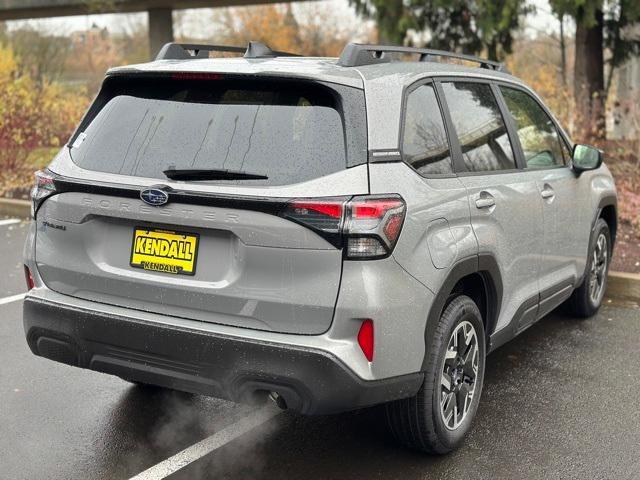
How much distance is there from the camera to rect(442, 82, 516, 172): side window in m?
4.08

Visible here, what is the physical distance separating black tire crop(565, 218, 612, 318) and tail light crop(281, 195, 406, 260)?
121 inches

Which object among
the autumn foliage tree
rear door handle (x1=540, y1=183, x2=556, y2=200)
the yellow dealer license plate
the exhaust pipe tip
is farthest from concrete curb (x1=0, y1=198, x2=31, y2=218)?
the exhaust pipe tip

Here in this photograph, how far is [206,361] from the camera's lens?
3225 mm

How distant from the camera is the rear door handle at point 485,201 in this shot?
393cm

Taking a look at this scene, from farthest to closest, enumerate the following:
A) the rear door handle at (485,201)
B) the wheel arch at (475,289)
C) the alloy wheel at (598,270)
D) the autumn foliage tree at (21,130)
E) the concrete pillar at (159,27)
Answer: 1. the concrete pillar at (159,27)
2. the autumn foliage tree at (21,130)
3. the alloy wheel at (598,270)
4. the rear door handle at (485,201)
5. the wheel arch at (475,289)

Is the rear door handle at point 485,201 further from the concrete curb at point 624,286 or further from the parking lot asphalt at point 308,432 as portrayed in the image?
the concrete curb at point 624,286

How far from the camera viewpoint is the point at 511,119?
185 inches

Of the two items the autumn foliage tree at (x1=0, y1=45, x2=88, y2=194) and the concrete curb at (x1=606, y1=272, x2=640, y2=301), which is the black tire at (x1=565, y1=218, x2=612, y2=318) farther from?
the autumn foliage tree at (x1=0, y1=45, x2=88, y2=194)

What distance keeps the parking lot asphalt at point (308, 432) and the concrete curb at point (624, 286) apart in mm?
1688

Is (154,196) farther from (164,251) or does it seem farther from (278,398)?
(278,398)

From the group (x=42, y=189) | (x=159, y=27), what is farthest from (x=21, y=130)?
(x=159, y=27)

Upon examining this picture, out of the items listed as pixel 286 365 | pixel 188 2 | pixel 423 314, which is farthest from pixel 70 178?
pixel 188 2

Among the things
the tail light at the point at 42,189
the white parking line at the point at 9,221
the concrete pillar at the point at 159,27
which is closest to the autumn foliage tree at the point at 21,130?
the white parking line at the point at 9,221

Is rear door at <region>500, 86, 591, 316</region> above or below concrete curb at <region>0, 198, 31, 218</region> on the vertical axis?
above
